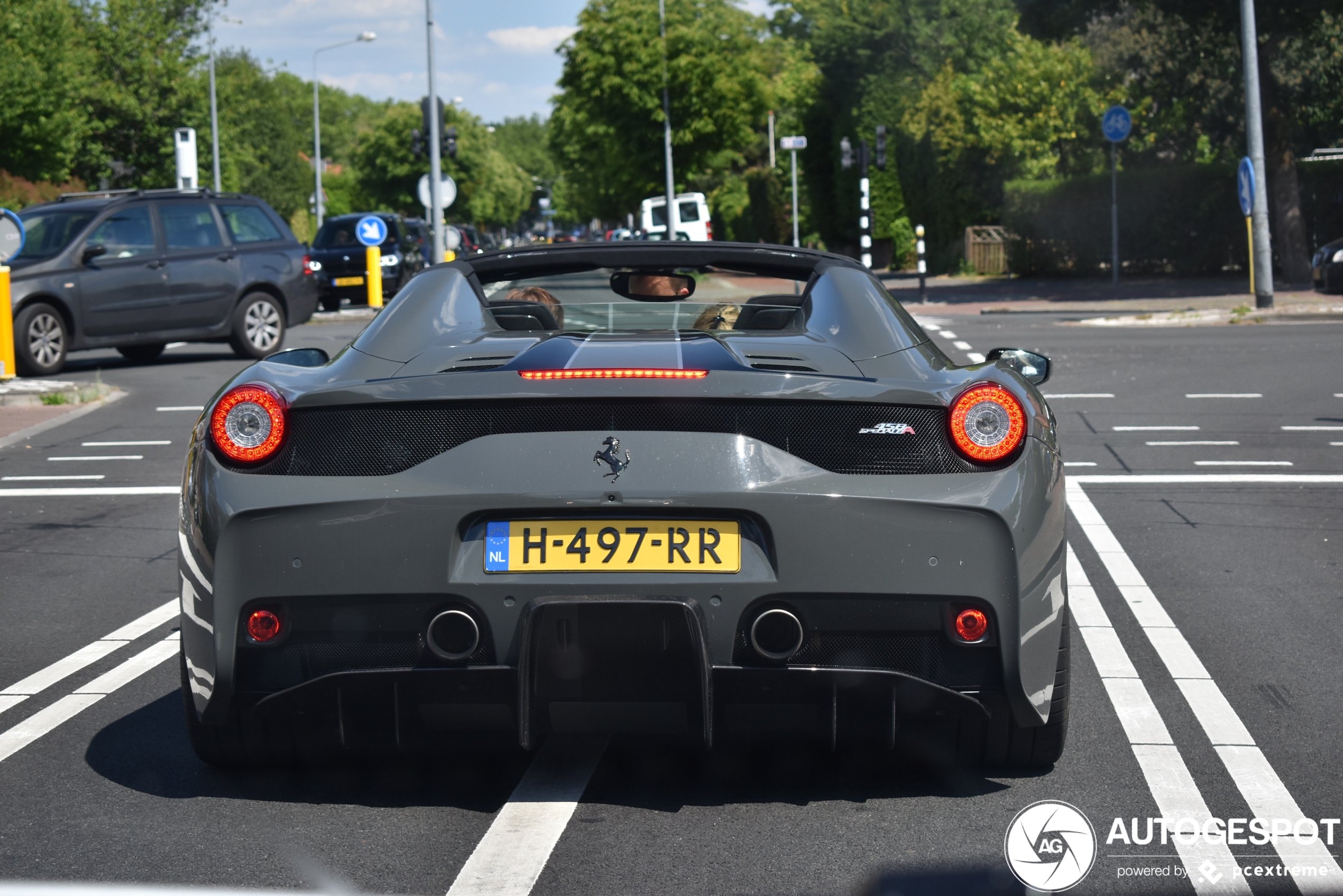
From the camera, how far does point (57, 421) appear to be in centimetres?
1354

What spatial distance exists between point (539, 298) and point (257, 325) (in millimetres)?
14391

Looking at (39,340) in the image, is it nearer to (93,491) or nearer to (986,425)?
(93,491)

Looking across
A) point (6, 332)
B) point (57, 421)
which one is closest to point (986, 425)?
point (57, 421)

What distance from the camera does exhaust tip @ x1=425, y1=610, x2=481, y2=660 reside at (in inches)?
140

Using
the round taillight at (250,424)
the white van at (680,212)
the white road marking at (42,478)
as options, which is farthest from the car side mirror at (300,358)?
the white van at (680,212)

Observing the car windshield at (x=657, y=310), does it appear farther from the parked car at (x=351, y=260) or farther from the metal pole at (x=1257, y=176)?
the parked car at (x=351, y=260)

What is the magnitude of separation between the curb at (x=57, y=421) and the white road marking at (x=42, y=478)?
5.50 ft

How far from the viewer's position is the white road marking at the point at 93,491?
975 cm

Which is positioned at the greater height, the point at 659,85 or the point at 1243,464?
the point at 659,85

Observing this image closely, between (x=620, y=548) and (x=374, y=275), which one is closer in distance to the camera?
(x=620, y=548)

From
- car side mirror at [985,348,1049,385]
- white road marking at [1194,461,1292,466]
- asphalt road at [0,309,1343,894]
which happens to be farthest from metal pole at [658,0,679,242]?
car side mirror at [985,348,1049,385]

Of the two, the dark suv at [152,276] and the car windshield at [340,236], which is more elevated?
the car windshield at [340,236]

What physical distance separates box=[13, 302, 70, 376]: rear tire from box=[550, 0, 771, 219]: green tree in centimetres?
4622

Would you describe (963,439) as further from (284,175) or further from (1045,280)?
(284,175)
